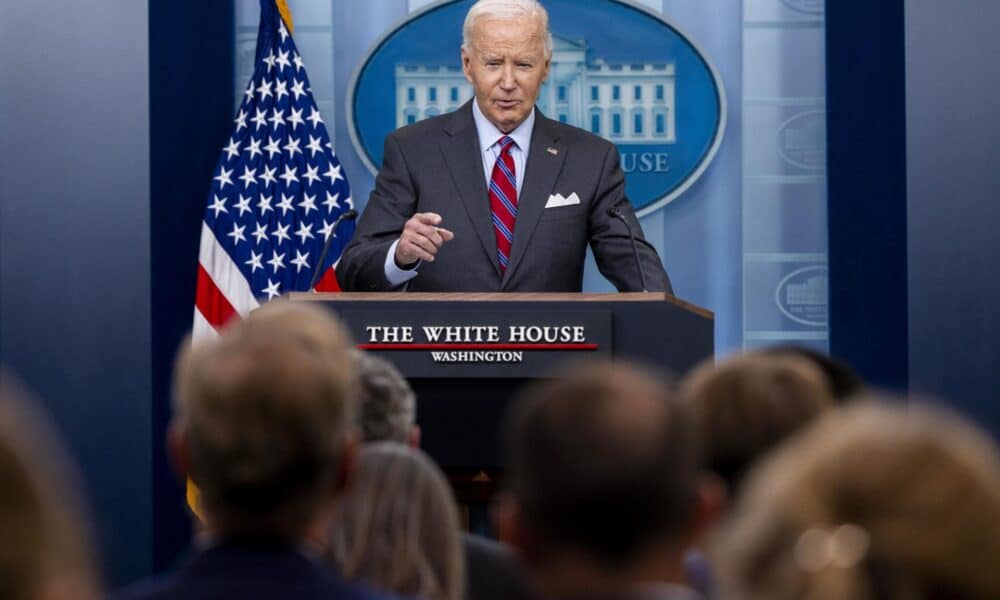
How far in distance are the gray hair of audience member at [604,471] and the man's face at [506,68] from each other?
140 inches

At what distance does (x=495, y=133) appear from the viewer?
490 centimetres

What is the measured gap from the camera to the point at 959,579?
3.53ft

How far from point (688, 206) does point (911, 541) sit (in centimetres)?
546

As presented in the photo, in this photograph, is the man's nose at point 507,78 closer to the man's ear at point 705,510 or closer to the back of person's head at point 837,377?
the back of person's head at point 837,377

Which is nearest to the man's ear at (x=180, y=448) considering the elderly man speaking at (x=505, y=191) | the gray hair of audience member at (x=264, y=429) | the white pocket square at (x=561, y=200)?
the gray hair of audience member at (x=264, y=429)

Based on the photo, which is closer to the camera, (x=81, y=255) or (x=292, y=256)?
(x=81, y=255)

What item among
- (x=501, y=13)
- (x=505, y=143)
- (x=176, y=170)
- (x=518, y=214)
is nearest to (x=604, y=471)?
(x=518, y=214)

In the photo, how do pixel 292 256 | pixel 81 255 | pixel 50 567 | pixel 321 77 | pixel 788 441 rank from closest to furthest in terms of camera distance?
pixel 50 567
pixel 788 441
pixel 81 255
pixel 292 256
pixel 321 77

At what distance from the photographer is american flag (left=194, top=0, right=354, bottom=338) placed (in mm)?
6023

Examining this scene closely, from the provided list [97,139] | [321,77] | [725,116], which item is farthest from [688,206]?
[97,139]

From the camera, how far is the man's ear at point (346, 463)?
1.60 meters

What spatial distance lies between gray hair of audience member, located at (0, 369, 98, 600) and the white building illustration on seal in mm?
5475

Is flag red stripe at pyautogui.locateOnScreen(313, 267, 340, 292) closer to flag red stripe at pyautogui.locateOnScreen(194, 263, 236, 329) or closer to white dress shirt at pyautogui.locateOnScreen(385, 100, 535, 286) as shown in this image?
flag red stripe at pyautogui.locateOnScreen(194, 263, 236, 329)

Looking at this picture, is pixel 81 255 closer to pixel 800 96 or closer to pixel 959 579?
pixel 800 96
